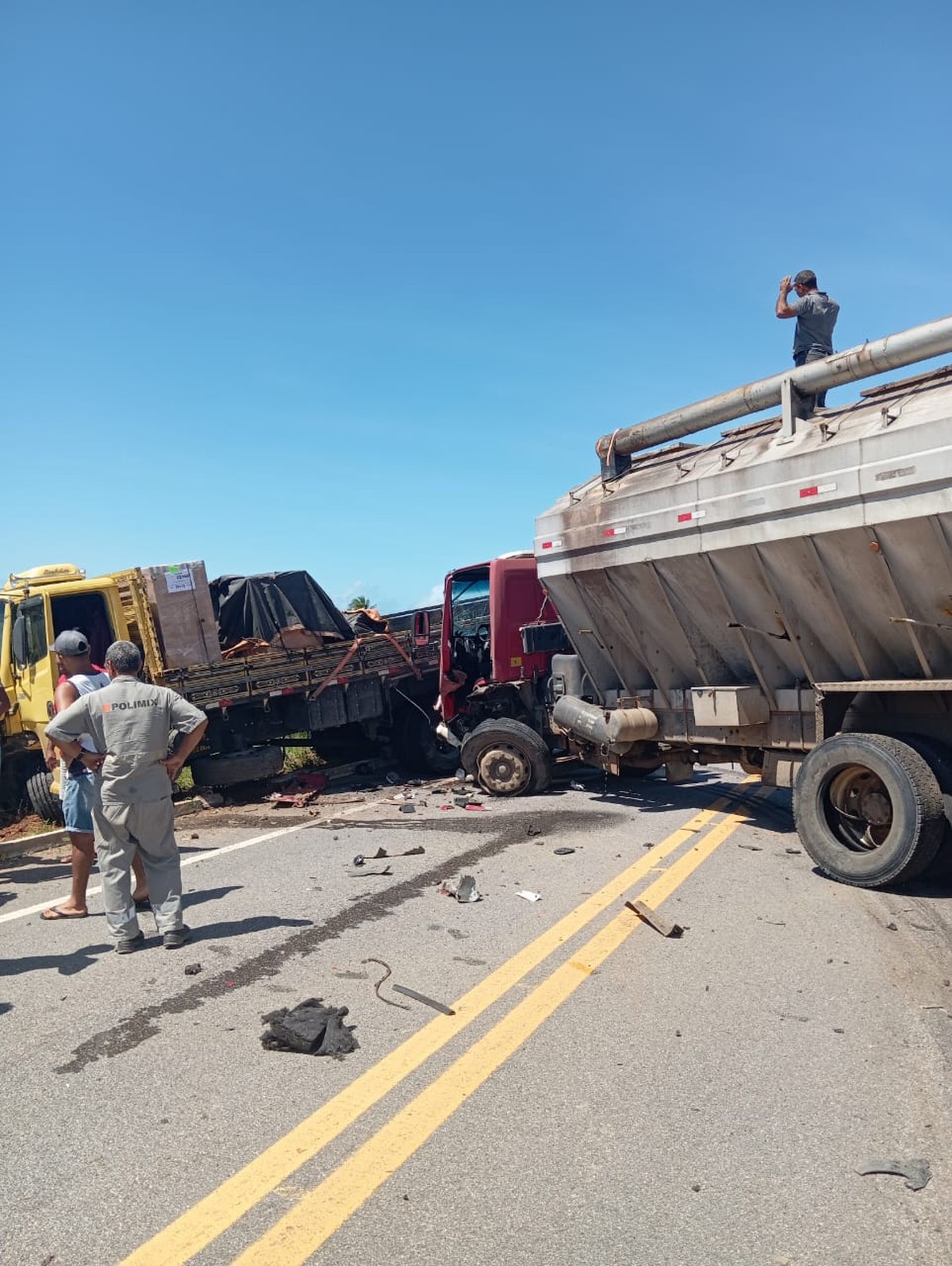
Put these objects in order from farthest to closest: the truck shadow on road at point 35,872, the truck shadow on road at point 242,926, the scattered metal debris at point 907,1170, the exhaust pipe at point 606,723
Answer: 1. the exhaust pipe at point 606,723
2. the truck shadow on road at point 35,872
3. the truck shadow on road at point 242,926
4. the scattered metal debris at point 907,1170

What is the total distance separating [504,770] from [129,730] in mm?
5479

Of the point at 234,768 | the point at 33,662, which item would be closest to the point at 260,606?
the point at 234,768

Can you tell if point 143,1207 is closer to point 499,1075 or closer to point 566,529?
point 499,1075

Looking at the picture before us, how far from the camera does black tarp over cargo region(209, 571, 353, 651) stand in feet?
39.2

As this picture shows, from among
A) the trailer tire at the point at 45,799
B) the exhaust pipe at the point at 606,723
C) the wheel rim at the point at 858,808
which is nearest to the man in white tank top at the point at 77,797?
the trailer tire at the point at 45,799

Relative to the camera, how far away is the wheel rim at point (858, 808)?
6.48 meters

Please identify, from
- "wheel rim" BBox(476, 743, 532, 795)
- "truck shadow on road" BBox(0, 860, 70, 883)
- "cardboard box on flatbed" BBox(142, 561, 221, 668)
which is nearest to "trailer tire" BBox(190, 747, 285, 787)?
"cardboard box on flatbed" BBox(142, 561, 221, 668)

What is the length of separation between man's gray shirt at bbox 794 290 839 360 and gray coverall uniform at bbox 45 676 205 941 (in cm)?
589

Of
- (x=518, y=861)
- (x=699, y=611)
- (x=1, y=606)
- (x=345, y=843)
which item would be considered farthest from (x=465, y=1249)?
(x=1, y=606)

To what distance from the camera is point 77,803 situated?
5.91 meters

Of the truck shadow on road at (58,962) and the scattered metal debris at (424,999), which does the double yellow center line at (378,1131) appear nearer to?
the scattered metal debris at (424,999)

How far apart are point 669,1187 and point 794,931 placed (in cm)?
272

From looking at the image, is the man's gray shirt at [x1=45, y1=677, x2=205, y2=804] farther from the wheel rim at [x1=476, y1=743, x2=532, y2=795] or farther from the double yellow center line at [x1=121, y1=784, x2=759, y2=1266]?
the wheel rim at [x1=476, y1=743, x2=532, y2=795]

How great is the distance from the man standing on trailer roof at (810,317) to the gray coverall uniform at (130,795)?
5845 millimetres
